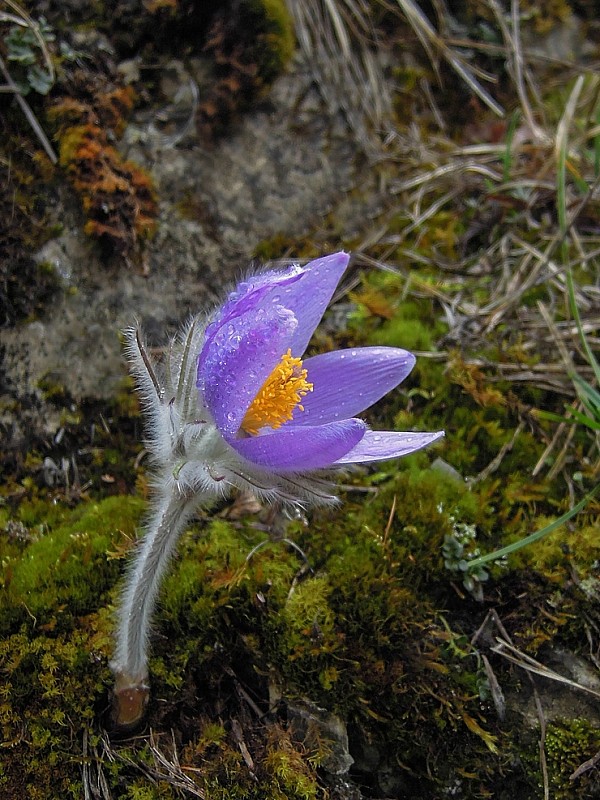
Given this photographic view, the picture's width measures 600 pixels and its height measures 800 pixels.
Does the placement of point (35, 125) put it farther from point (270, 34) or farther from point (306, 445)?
point (306, 445)

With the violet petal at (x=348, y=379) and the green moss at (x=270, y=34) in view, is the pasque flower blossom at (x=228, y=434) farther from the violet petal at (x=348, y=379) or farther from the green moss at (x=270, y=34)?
the green moss at (x=270, y=34)

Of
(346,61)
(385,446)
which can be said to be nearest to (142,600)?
(385,446)

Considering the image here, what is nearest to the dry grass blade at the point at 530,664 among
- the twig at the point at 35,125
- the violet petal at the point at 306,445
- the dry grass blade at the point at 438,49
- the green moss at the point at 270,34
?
the violet petal at the point at 306,445

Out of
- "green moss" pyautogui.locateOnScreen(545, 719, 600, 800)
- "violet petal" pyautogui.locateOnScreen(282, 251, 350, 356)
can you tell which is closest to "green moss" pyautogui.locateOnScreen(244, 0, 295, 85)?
"violet petal" pyautogui.locateOnScreen(282, 251, 350, 356)

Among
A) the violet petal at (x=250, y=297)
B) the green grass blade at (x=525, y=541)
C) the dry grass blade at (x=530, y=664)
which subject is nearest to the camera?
the violet petal at (x=250, y=297)

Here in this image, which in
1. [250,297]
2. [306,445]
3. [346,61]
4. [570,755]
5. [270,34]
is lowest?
[570,755]

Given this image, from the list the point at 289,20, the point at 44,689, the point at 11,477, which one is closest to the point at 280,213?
the point at 289,20
